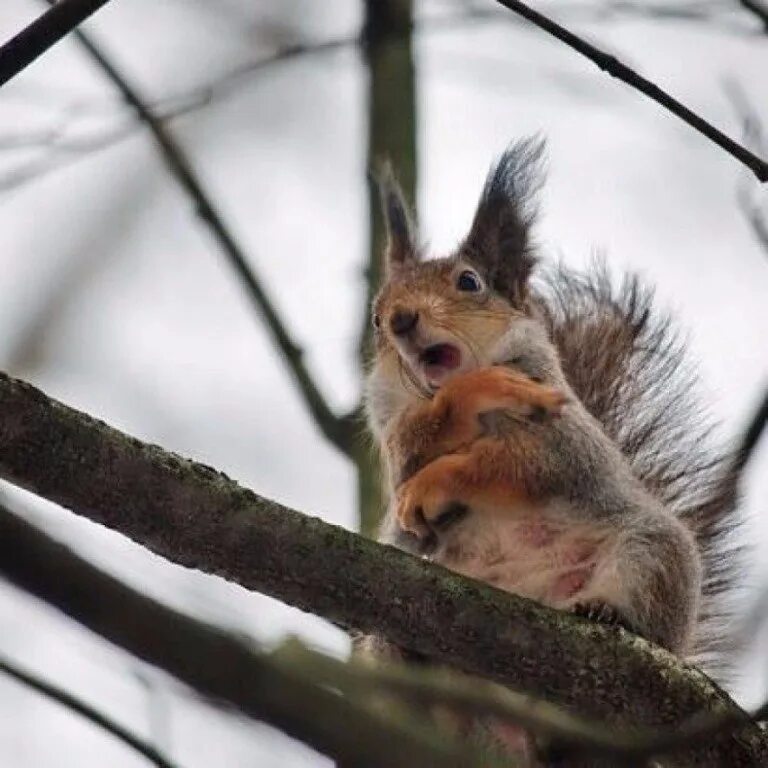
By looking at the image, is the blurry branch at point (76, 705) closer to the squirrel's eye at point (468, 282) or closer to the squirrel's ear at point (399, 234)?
the squirrel's eye at point (468, 282)

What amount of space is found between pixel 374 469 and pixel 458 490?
50cm

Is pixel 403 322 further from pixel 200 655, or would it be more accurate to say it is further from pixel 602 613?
pixel 200 655

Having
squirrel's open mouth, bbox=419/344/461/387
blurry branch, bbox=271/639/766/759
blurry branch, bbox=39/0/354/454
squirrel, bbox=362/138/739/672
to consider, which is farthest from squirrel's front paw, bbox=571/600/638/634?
blurry branch, bbox=271/639/766/759

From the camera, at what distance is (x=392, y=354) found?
9.13ft

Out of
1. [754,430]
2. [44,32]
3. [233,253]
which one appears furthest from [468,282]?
[44,32]

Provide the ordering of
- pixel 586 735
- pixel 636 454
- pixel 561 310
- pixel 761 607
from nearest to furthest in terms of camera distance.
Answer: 1. pixel 586 735
2. pixel 761 607
3. pixel 636 454
4. pixel 561 310

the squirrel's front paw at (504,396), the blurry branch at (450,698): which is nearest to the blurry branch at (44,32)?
the blurry branch at (450,698)

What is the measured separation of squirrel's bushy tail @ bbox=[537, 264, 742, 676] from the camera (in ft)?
9.43

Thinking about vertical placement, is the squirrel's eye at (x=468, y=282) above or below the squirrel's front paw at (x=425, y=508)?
above

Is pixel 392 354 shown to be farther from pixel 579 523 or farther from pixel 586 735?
pixel 586 735

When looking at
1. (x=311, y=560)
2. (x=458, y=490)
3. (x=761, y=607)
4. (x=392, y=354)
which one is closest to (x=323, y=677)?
(x=311, y=560)

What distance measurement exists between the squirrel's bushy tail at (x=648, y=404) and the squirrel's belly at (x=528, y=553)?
384 mm

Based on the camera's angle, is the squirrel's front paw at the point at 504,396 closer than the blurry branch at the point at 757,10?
No

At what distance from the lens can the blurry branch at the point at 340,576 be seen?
139 cm
